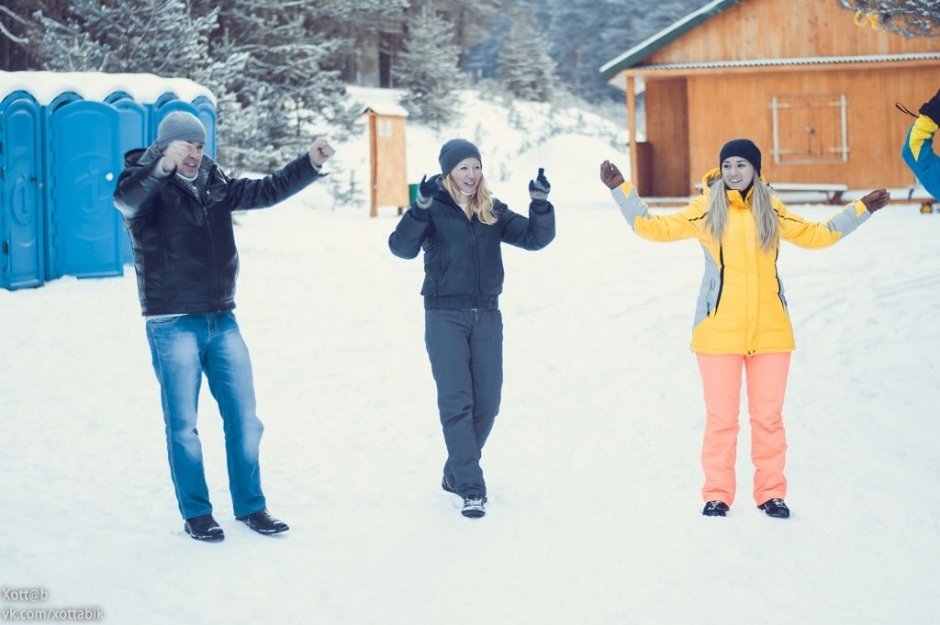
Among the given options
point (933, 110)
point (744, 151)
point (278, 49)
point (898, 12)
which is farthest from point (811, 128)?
point (744, 151)


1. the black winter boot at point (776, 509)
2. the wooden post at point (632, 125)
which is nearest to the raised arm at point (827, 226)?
the black winter boot at point (776, 509)

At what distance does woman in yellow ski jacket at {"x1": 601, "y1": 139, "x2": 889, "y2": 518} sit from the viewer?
552 cm

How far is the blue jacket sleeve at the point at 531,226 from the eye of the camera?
5664mm

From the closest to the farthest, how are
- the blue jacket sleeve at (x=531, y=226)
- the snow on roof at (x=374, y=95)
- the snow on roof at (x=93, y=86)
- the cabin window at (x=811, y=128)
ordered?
the blue jacket sleeve at (x=531, y=226) < the snow on roof at (x=93, y=86) < the cabin window at (x=811, y=128) < the snow on roof at (x=374, y=95)

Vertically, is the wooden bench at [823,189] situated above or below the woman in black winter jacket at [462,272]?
above

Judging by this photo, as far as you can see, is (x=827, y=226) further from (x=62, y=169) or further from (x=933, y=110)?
(x=62, y=169)

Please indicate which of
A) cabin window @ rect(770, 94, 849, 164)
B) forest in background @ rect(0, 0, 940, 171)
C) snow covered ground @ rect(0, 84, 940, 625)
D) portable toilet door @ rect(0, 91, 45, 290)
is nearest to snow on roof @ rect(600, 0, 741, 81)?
forest in background @ rect(0, 0, 940, 171)

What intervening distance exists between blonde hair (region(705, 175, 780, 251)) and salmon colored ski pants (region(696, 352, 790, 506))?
524mm

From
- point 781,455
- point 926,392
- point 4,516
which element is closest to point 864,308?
point 926,392

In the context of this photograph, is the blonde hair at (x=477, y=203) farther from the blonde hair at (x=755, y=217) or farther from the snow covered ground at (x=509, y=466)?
the snow covered ground at (x=509, y=466)

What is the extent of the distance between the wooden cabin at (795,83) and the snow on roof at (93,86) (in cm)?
893

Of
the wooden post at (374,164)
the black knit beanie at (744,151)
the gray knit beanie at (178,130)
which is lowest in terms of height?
the black knit beanie at (744,151)

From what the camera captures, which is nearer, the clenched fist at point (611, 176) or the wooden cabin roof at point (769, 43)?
the clenched fist at point (611, 176)

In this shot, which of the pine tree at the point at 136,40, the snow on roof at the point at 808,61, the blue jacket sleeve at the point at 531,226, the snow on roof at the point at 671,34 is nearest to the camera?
the blue jacket sleeve at the point at 531,226
